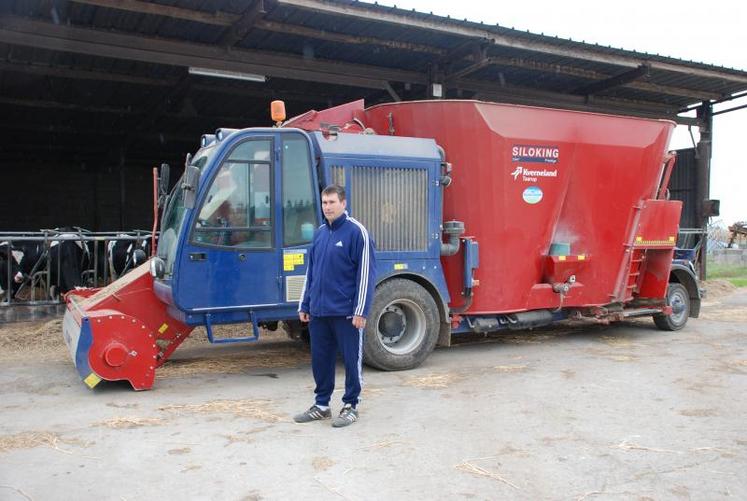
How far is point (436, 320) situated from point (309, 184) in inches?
84.4

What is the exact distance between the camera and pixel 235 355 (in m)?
8.31

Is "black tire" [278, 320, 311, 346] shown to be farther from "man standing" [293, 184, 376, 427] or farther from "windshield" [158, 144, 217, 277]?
"man standing" [293, 184, 376, 427]

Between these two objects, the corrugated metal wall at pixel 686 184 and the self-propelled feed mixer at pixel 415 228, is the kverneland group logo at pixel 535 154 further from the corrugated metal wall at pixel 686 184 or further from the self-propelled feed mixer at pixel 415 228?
the corrugated metal wall at pixel 686 184

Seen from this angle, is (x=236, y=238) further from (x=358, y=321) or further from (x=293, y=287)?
(x=358, y=321)

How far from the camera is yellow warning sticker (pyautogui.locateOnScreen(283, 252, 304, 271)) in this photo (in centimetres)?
660

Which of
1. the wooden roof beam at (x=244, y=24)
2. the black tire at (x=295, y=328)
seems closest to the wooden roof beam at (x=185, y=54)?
the wooden roof beam at (x=244, y=24)

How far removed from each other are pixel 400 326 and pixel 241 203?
229cm

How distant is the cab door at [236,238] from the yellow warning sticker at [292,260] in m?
0.08

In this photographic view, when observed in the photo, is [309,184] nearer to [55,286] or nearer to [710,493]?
[710,493]

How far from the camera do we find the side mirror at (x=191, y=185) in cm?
618

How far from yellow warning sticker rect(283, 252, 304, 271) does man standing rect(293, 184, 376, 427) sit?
132 centimetres

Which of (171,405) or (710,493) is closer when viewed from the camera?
(710,493)

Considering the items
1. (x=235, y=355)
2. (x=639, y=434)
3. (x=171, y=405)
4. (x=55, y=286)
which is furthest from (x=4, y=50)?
(x=639, y=434)

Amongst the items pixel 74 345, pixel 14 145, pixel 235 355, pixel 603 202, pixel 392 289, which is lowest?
pixel 235 355
